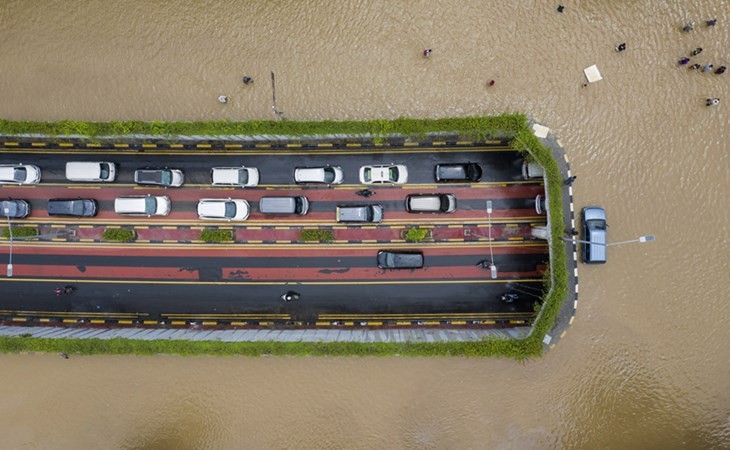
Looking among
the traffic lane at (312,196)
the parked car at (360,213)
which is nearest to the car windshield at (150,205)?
the traffic lane at (312,196)

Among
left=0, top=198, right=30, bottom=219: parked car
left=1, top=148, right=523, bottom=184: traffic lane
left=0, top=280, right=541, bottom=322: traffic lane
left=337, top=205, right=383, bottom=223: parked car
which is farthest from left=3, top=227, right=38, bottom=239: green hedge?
left=337, top=205, right=383, bottom=223: parked car

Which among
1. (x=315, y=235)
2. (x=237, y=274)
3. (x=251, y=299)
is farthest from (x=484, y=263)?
(x=237, y=274)

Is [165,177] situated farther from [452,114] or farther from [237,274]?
[452,114]

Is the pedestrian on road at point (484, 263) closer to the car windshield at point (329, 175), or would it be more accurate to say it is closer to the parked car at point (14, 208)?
the car windshield at point (329, 175)

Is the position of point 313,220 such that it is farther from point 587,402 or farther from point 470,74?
point 587,402

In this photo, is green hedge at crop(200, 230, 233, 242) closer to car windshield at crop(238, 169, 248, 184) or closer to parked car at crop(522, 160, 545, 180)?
car windshield at crop(238, 169, 248, 184)
